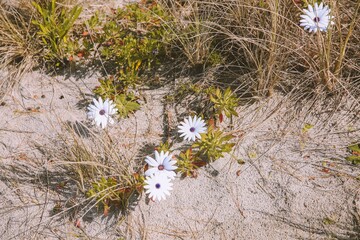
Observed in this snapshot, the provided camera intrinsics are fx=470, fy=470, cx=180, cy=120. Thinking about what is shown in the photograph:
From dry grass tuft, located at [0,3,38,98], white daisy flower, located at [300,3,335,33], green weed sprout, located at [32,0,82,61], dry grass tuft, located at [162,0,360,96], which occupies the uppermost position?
white daisy flower, located at [300,3,335,33]

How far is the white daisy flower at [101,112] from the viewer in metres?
2.78

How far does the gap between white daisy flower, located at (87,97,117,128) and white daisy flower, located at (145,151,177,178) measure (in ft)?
1.25

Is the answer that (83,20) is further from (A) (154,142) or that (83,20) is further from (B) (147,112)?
(A) (154,142)

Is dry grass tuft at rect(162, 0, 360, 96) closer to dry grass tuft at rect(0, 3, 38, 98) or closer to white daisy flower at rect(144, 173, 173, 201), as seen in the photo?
white daisy flower at rect(144, 173, 173, 201)

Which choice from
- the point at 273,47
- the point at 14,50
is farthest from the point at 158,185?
A: the point at 14,50

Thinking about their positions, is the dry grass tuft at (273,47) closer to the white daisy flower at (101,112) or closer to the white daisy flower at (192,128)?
the white daisy flower at (192,128)

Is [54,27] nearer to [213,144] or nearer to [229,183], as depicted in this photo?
[213,144]

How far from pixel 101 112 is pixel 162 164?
0.51 metres

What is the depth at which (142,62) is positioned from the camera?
318cm

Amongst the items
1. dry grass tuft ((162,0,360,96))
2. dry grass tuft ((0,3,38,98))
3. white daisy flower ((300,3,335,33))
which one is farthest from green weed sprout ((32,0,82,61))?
white daisy flower ((300,3,335,33))

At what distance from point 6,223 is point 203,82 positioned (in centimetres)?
146

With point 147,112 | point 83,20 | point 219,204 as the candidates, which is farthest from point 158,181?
point 83,20

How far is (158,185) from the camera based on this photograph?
2.53 m

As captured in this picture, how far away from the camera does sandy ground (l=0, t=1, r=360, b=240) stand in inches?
102
